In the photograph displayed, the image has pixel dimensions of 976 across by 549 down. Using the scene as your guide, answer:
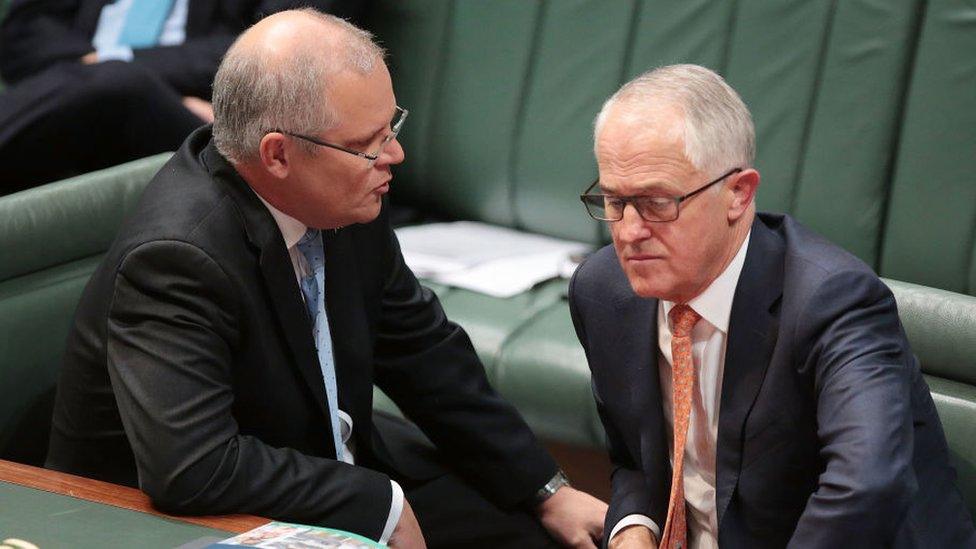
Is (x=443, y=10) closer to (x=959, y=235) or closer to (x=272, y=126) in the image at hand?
(x=959, y=235)

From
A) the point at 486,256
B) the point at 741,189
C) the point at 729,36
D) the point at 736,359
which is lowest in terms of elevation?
the point at 486,256

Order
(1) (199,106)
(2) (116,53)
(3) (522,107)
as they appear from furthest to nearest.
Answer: (2) (116,53)
(1) (199,106)
(3) (522,107)

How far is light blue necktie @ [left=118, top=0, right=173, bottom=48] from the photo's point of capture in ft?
12.9

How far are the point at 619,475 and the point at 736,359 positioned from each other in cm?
34

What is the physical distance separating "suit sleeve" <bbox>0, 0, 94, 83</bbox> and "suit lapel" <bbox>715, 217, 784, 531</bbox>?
2.58m

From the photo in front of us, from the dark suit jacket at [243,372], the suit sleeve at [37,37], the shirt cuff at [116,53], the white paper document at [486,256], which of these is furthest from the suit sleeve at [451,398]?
the suit sleeve at [37,37]

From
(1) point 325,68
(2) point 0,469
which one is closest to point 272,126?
(1) point 325,68

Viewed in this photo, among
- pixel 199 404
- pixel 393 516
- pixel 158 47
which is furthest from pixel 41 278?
pixel 158 47

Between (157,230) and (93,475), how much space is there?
0.45m

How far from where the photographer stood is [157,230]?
2037 millimetres

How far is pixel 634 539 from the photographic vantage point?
2.11 metres

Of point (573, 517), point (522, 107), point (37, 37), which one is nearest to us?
point (573, 517)

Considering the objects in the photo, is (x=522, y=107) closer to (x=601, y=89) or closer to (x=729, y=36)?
(x=601, y=89)

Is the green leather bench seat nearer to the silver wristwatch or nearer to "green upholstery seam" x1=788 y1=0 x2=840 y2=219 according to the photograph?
the silver wristwatch
